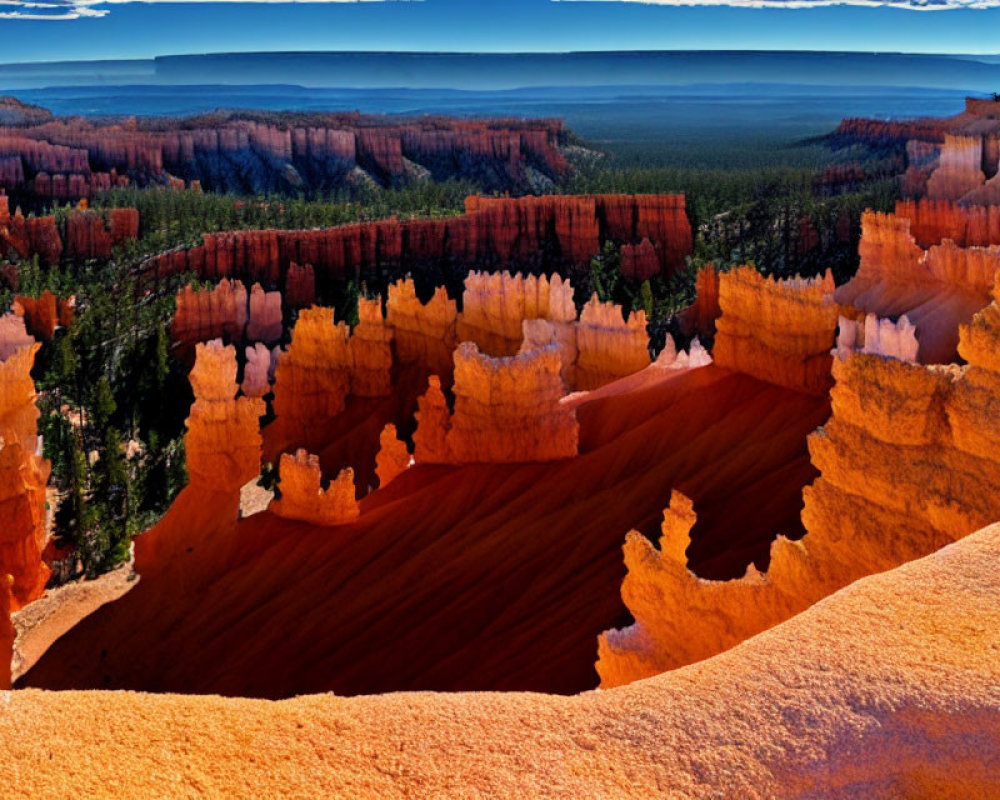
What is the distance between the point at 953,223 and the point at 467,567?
23512 millimetres

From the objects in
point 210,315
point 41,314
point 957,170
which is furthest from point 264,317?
point 957,170

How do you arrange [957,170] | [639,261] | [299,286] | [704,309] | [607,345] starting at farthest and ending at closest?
[639,261], [299,286], [957,170], [704,309], [607,345]

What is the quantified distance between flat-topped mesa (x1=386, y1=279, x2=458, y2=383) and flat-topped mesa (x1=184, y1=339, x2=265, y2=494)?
9.80 metres

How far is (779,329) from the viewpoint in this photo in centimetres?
1916

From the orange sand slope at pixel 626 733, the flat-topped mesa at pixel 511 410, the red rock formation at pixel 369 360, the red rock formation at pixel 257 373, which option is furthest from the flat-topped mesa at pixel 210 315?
the orange sand slope at pixel 626 733

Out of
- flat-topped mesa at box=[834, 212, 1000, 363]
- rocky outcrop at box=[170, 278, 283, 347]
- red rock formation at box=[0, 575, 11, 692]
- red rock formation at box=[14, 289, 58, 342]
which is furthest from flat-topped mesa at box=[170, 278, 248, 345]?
red rock formation at box=[0, 575, 11, 692]

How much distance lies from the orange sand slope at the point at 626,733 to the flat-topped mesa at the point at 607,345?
1861 centimetres

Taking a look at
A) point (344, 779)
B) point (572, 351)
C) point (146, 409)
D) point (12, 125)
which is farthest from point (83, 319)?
point (12, 125)

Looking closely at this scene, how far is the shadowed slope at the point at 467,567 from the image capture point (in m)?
14.1

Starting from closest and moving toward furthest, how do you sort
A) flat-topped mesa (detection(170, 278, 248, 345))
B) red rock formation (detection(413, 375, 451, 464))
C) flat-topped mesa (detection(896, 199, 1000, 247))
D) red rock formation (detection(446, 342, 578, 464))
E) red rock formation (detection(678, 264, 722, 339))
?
1. red rock formation (detection(446, 342, 578, 464))
2. red rock formation (detection(413, 375, 451, 464))
3. flat-topped mesa (detection(896, 199, 1000, 247))
4. red rock formation (detection(678, 264, 722, 339))
5. flat-topped mesa (detection(170, 278, 248, 345))

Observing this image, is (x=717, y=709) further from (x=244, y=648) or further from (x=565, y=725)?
(x=244, y=648)

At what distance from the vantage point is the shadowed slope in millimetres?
14102

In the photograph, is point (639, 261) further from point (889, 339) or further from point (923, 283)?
point (889, 339)

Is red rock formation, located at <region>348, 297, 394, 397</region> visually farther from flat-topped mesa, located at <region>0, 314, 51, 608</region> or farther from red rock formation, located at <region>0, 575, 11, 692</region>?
red rock formation, located at <region>0, 575, 11, 692</region>
